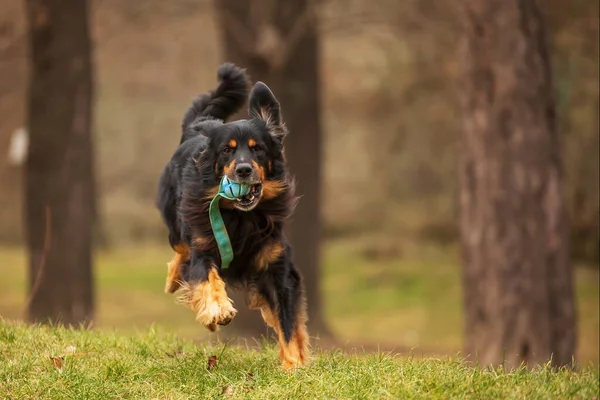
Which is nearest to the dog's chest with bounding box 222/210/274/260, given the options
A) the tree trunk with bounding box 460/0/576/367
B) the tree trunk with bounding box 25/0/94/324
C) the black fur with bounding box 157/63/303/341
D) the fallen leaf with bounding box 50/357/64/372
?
the black fur with bounding box 157/63/303/341

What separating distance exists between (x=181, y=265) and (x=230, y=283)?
624mm

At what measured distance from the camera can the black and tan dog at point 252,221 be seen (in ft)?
19.6

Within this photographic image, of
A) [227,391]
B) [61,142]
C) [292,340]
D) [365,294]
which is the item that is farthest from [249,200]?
[365,294]

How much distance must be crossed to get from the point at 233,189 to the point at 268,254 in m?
0.59

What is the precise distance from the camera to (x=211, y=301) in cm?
576

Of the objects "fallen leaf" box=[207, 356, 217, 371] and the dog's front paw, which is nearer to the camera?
the dog's front paw

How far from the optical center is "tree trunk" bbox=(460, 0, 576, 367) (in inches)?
400

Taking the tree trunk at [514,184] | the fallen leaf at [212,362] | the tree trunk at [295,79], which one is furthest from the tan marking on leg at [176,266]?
the tree trunk at [295,79]

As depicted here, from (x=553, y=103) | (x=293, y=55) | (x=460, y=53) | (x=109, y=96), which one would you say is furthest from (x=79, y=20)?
(x=109, y=96)

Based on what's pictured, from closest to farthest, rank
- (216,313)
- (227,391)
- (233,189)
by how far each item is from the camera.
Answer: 1. (227,391)
2. (216,313)
3. (233,189)

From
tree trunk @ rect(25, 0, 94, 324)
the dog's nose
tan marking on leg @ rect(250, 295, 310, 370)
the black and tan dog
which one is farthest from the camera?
tree trunk @ rect(25, 0, 94, 324)

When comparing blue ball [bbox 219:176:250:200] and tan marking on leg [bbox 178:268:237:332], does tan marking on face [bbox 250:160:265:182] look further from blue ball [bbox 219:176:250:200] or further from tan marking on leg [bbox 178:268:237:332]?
tan marking on leg [bbox 178:268:237:332]

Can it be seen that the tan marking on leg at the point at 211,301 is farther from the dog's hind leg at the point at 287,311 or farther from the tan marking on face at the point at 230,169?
the tan marking on face at the point at 230,169

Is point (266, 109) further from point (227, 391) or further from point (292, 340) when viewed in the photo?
point (227, 391)
